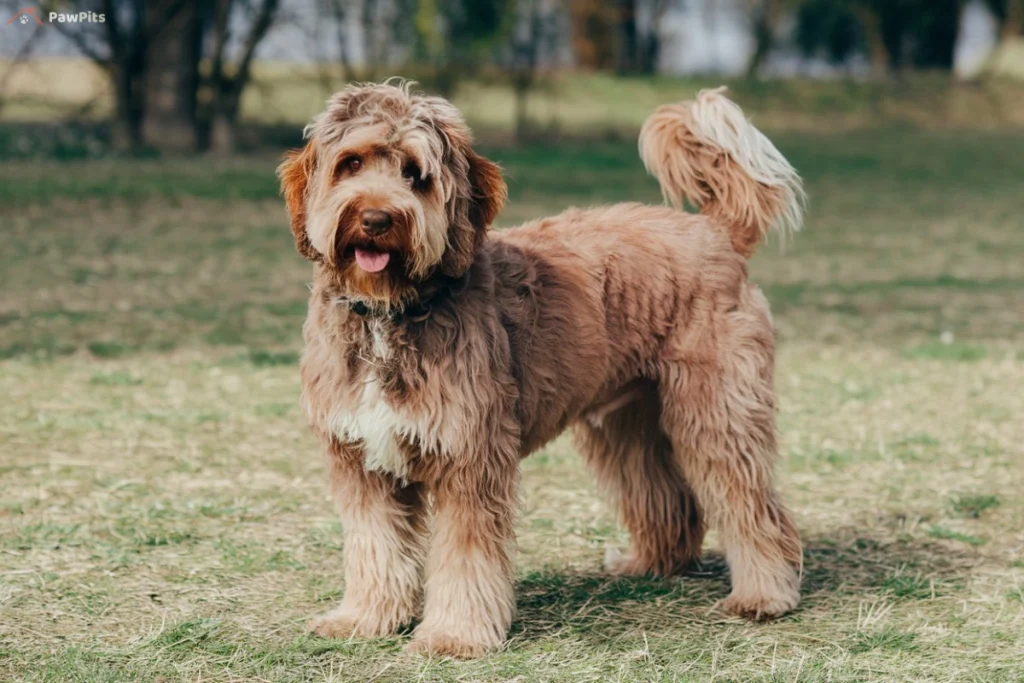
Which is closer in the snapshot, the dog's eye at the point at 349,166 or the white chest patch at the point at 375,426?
the dog's eye at the point at 349,166

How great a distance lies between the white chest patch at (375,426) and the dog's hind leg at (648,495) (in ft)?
4.07

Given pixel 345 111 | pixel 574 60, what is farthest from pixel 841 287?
pixel 574 60

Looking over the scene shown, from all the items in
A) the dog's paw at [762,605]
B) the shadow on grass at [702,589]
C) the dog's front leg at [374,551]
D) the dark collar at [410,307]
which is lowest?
the shadow on grass at [702,589]

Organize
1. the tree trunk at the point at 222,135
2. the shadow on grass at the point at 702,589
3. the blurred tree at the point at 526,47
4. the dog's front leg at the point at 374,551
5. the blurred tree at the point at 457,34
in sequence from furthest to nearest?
the blurred tree at the point at 526,47 < the blurred tree at the point at 457,34 < the tree trunk at the point at 222,135 < the shadow on grass at the point at 702,589 < the dog's front leg at the point at 374,551

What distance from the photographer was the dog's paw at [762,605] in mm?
4930

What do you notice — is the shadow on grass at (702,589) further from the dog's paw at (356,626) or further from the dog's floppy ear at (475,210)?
the dog's floppy ear at (475,210)

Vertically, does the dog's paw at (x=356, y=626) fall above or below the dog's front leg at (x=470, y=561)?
below

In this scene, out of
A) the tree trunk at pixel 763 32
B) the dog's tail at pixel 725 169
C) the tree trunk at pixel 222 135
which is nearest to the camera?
the dog's tail at pixel 725 169

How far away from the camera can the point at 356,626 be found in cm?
458

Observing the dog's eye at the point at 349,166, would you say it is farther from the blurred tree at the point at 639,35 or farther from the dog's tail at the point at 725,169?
the blurred tree at the point at 639,35

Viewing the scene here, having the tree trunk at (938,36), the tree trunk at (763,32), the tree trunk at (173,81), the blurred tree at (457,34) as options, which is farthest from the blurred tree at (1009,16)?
the tree trunk at (173,81)

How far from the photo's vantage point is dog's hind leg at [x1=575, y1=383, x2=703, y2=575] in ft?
17.8

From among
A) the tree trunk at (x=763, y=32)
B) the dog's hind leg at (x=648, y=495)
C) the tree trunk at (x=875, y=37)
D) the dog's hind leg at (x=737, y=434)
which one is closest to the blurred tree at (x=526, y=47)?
the tree trunk at (x=763, y=32)

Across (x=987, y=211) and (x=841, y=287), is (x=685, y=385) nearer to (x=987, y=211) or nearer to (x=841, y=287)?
(x=841, y=287)
